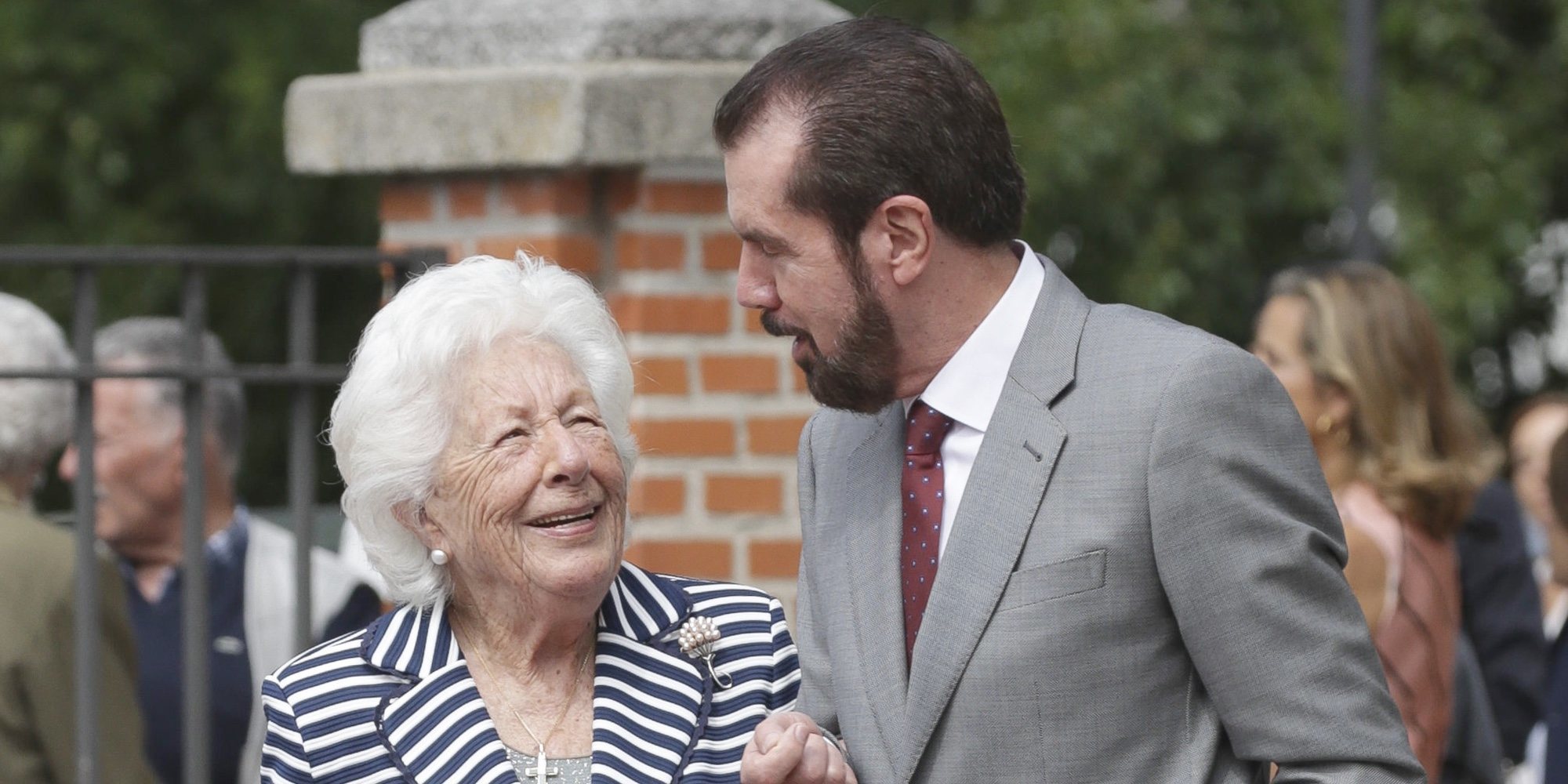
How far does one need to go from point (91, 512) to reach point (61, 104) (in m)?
5.57

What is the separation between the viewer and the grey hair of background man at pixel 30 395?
3873 millimetres

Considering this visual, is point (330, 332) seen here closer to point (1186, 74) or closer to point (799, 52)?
point (1186, 74)

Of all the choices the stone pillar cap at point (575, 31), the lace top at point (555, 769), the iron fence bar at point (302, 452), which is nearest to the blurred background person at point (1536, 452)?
the stone pillar cap at point (575, 31)

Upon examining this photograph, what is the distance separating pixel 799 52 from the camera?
250 cm

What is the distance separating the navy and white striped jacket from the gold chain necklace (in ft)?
0.09

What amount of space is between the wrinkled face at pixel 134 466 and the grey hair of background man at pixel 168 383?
23mm

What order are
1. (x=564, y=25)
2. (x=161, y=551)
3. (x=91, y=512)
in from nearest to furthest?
(x=91, y=512) → (x=564, y=25) → (x=161, y=551)

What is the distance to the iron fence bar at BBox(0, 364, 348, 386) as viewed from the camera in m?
3.60

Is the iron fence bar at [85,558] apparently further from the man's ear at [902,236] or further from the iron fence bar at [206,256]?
the man's ear at [902,236]

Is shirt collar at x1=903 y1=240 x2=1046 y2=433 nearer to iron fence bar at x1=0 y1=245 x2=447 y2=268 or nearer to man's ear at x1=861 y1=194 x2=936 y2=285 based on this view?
man's ear at x1=861 y1=194 x2=936 y2=285

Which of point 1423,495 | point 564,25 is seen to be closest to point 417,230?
point 564,25

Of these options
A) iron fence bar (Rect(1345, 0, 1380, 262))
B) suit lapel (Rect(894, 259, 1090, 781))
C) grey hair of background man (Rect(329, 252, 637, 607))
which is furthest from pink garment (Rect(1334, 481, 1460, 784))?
iron fence bar (Rect(1345, 0, 1380, 262))

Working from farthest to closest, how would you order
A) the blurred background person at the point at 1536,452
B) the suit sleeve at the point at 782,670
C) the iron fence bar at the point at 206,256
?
the blurred background person at the point at 1536,452, the iron fence bar at the point at 206,256, the suit sleeve at the point at 782,670

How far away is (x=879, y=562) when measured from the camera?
8.25 feet
